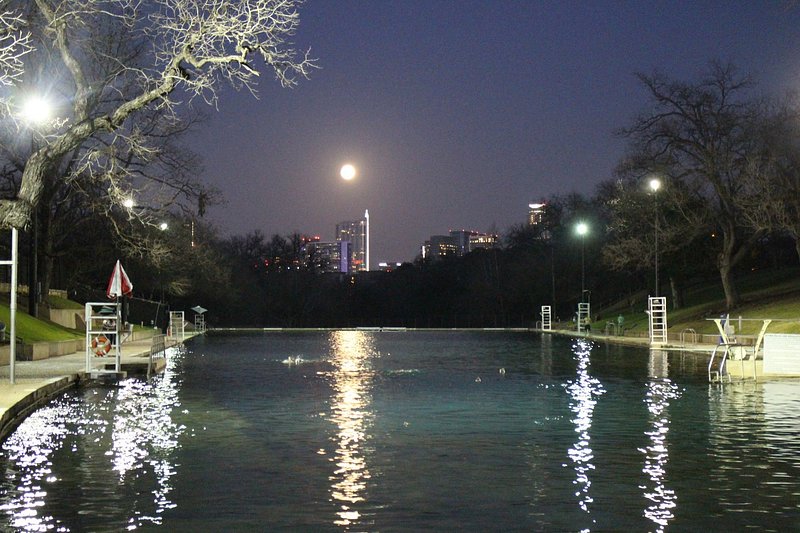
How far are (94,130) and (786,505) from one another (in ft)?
48.0

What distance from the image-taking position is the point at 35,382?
78.2ft

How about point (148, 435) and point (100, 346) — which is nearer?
point (148, 435)

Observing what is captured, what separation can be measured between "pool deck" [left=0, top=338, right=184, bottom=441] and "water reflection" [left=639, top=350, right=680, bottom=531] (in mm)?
9588

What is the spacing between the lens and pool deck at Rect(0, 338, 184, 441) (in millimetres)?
18609

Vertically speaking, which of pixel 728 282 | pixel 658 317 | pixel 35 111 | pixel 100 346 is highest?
pixel 35 111

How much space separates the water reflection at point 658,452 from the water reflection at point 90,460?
4.90 meters

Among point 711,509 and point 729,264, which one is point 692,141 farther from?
point 711,509

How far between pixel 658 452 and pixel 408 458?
3527 mm

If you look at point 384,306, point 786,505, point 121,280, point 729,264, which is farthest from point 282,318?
point 786,505

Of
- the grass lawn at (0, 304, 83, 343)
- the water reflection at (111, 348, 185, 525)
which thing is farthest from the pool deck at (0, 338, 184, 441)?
the grass lawn at (0, 304, 83, 343)

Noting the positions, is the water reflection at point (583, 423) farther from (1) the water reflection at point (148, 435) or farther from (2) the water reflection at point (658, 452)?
(1) the water reflection at point (148, 435)

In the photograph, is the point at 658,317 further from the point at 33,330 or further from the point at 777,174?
the point at 33,330

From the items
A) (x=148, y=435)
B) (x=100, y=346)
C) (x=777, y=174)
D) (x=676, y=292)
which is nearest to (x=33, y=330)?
(x=100, y=346)

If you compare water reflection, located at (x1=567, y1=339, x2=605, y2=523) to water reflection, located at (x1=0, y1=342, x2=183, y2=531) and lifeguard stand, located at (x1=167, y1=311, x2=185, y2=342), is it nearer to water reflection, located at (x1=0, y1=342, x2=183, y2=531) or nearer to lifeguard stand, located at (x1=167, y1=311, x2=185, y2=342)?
water reflection, located at (x1=0, y1=342, x2=183, y2=531)
